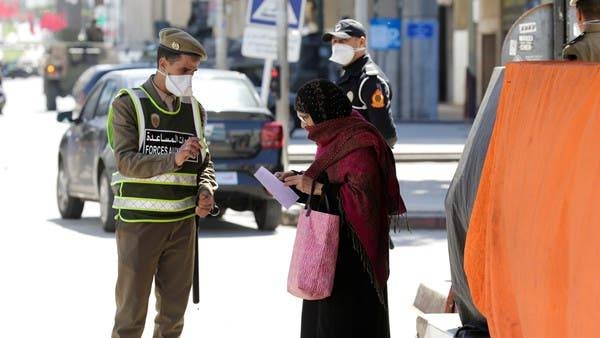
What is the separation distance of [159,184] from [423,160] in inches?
755

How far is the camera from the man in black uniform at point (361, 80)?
1068 centimetres

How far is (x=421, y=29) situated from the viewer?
1608 inches

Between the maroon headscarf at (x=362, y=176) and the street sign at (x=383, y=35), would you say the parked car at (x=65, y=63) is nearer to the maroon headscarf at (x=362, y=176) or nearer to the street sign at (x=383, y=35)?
the street sign at (x=383, y=35)

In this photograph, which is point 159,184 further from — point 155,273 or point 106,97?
point 106,97

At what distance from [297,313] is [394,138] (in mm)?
1433

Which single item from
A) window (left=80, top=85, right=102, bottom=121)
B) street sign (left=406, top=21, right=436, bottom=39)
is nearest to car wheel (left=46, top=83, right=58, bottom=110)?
street sign (left=406, top=21, right=436, bottom=39)

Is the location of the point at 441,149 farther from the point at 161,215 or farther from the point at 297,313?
the point at 161,215

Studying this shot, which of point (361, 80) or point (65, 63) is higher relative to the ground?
point (65, 63)

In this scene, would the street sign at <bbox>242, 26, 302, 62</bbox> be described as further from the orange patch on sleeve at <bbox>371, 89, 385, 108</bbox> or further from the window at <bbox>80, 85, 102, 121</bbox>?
the orange patch on sleeve at <bbox>371, 89, 385, 108</bbox>

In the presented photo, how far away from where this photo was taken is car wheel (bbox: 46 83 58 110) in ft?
176

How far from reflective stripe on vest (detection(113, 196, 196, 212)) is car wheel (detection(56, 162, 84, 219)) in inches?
396

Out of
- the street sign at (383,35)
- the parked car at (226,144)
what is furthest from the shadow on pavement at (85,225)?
the street sign at (383,35)

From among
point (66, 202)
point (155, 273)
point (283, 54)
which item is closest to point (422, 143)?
point (283, 54)

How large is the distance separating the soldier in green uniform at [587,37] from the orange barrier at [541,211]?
1.05 m
